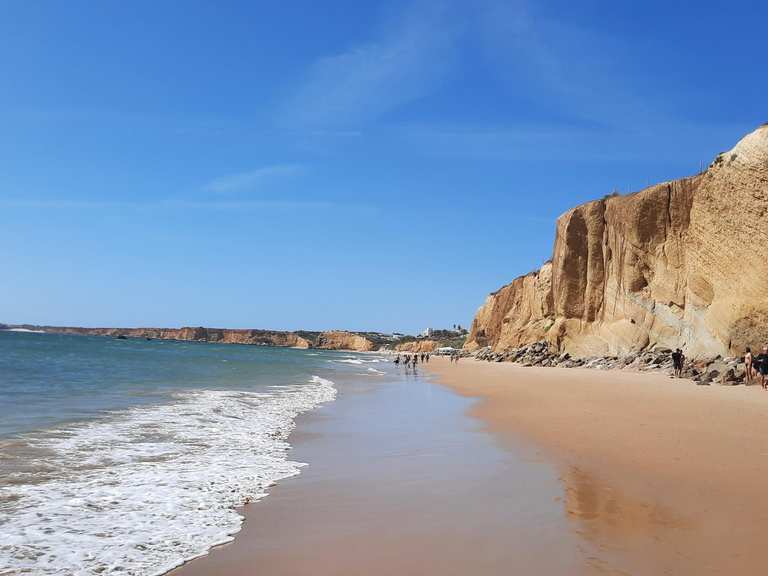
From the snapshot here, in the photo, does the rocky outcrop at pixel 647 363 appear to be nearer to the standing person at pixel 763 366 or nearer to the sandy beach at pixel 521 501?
the standing person at pixel 763 366

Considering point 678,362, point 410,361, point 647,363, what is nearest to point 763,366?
point 678,362

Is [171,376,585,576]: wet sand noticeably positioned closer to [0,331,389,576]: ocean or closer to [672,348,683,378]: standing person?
[0,331,389,576]: ocean

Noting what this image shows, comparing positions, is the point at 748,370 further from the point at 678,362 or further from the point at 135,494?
the point at 135,494

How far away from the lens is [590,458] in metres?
7.73

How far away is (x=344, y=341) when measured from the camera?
17712cm

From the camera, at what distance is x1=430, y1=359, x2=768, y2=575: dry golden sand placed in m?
4.21

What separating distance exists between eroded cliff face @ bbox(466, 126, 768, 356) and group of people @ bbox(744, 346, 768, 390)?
4.43 meters

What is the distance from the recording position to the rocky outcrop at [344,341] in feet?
543

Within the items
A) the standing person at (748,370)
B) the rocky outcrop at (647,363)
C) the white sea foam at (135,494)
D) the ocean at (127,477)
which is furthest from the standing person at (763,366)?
the white sea foam at (135,494)

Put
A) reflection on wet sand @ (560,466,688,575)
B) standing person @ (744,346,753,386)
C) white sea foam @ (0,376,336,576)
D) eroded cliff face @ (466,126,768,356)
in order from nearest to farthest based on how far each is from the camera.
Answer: reflection on wet sand @ (560,466,688,575) → white sea foam @ (0,376,336,576) → standing person @ (744,346,753,386) → eroded cliff face @ (466,126,768,356)

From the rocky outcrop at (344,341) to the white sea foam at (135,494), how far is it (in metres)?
153

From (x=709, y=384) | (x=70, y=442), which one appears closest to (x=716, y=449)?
(x=70, y=442)

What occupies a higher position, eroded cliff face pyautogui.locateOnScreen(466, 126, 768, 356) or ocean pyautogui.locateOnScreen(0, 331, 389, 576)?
eroded cliff face pyautogui.locateOnScreen(466, 126, 768, 356)

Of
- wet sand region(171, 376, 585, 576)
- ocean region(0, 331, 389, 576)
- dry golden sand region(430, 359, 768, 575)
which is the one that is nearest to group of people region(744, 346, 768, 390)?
dry golden sand region(430, 359, 768, 575)
